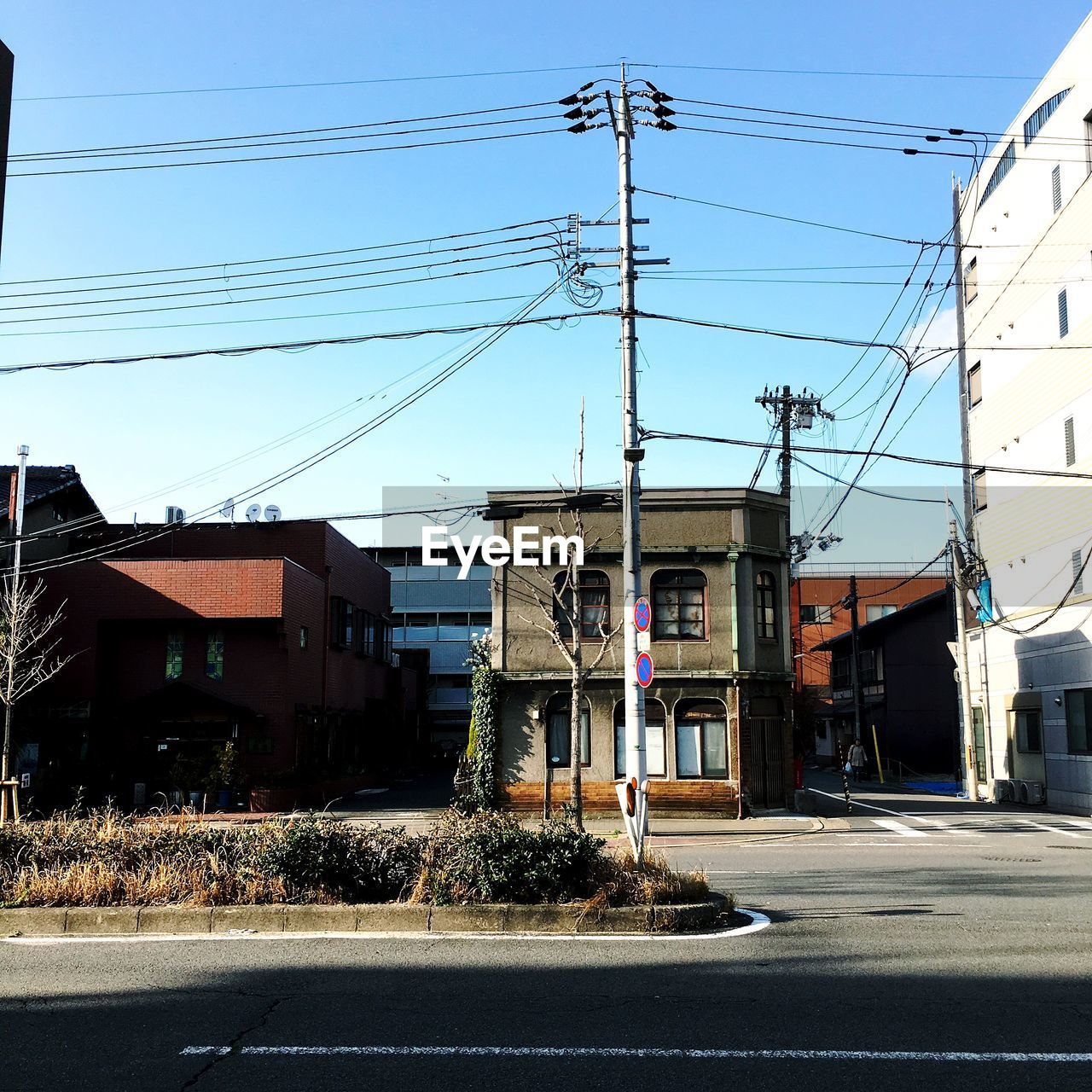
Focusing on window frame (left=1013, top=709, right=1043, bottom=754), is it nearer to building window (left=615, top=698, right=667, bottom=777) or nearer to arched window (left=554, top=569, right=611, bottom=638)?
building window (left=615, top=698, right=667, bottom=777)

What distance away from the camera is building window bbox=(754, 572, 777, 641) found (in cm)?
2742

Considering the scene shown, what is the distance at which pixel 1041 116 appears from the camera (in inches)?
1245

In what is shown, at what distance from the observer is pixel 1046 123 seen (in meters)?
31.0

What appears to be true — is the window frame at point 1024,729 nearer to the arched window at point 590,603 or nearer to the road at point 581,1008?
the arched window at point 590,603

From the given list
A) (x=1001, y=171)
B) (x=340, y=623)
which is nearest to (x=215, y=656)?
(x=340, y=623)

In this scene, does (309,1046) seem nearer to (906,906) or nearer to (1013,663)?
(906,906)

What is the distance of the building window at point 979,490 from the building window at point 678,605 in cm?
1387

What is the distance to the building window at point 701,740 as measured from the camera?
26.4 meters

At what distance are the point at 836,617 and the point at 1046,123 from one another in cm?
4534

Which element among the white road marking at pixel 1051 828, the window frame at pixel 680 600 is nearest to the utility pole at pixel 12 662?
the window frame at pixel 680 600

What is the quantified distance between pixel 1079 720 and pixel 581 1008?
82.7 ft

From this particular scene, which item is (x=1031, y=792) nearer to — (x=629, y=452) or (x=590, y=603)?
(x=590, y=603)

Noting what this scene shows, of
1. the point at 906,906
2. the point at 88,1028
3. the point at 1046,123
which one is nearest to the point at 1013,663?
the point at 1046,123

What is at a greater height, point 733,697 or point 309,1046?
point 733,697
